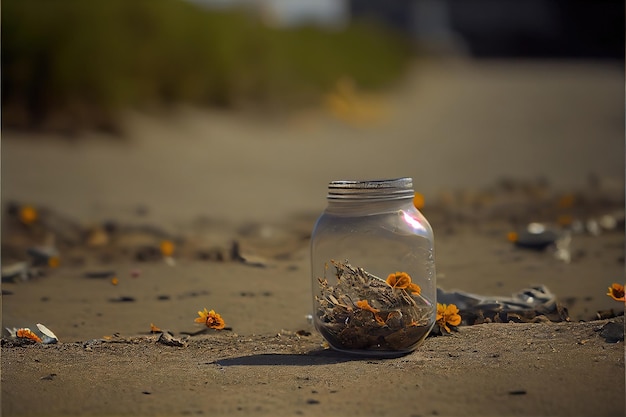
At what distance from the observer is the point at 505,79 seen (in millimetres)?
16344

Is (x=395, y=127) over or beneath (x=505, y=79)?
beneath

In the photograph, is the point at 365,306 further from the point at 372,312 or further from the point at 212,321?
the point at 212,321

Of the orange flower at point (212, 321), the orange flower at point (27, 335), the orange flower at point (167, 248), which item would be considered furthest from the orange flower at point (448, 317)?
the orange flower at point (167, 248)

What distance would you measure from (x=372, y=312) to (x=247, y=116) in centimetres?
861

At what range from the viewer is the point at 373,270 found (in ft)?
12.1

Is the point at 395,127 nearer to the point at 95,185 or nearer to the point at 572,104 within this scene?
the point at 572,104

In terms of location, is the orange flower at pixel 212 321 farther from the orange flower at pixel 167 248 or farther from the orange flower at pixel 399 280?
the orange flower at pixel 167 248

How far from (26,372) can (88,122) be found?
6.69m

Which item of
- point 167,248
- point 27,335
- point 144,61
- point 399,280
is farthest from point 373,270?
point 144,61

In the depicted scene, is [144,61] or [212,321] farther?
[144,61]

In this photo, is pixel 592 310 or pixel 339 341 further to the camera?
pixel 592 310

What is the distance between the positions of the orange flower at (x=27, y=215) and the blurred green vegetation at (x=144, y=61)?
8.88 ft

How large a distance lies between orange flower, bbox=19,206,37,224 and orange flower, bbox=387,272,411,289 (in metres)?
3.77

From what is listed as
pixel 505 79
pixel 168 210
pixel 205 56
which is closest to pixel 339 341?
pixel 168 210
